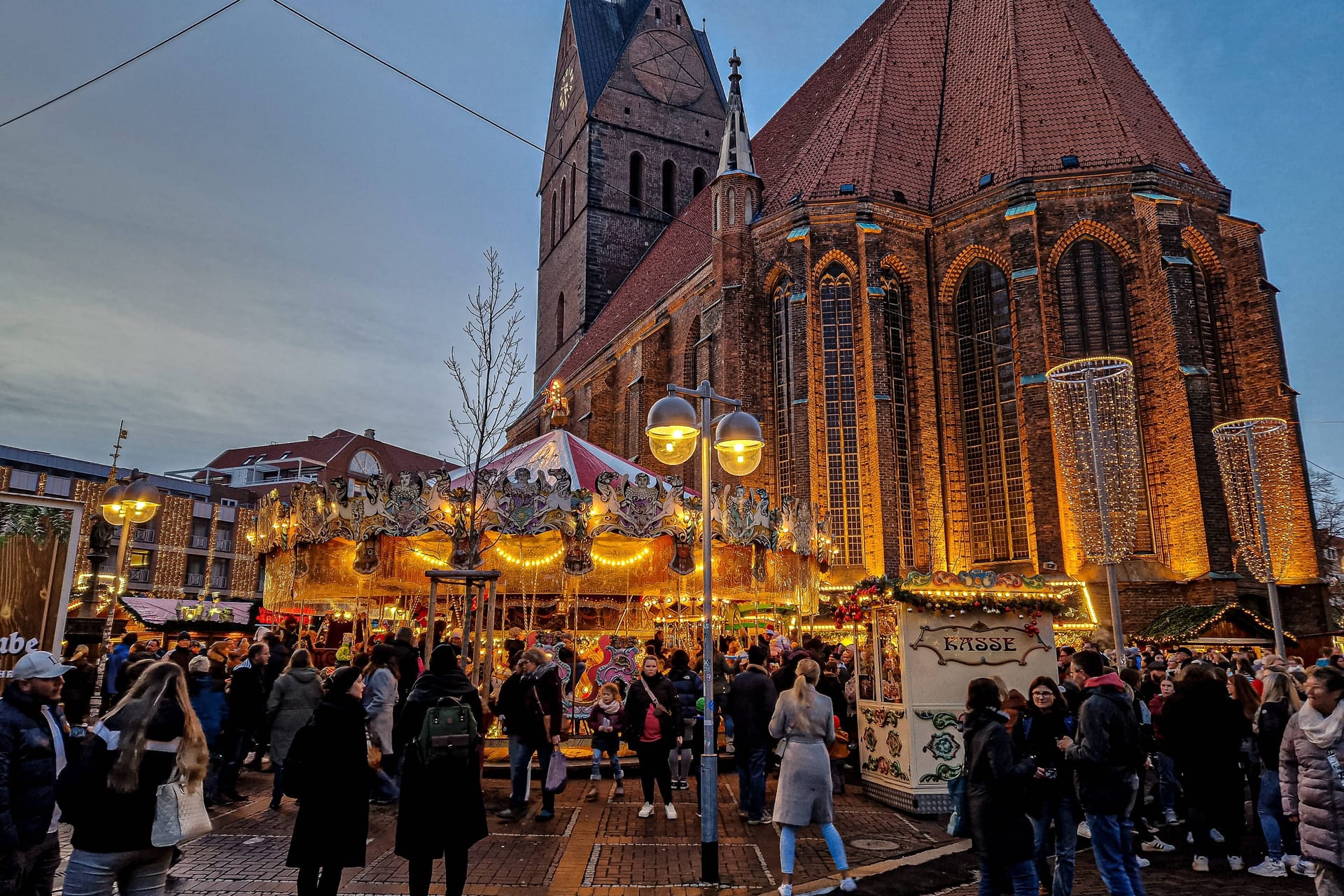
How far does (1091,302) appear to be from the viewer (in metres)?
23.6

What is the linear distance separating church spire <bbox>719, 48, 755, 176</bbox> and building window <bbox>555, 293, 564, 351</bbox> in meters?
22.0

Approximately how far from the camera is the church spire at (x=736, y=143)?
28516mm

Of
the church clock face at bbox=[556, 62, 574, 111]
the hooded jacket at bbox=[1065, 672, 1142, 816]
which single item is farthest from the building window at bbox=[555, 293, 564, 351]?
the hooded jacket at bbox=[1065, 672, 1142, 816]

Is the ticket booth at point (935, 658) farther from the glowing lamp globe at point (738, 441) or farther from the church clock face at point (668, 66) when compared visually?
the church clock face at point (668, 66)

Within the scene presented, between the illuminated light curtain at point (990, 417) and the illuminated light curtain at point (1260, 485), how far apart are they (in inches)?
184

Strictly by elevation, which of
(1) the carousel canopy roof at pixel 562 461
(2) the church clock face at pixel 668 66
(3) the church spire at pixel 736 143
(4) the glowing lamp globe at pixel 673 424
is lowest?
(4) the glowing lamp globe at pixel 673 424

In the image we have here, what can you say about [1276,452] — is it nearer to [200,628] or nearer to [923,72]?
[923,72]

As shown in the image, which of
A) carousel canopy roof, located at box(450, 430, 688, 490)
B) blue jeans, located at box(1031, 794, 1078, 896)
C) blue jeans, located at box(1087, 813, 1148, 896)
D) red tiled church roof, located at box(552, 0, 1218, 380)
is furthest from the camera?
red tiled church roof, located at box(552, 0, 1218, 380)

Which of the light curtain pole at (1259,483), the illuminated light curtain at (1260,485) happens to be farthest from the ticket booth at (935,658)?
the illuminated light curtain at (1260,485)

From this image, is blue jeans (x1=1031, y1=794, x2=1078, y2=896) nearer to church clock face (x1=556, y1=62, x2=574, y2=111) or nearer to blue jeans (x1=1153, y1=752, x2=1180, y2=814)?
blue jeans (x1=1153, y1=752, x2=1180, y2=814)

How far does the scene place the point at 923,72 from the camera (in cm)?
3000

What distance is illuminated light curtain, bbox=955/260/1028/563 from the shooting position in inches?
929

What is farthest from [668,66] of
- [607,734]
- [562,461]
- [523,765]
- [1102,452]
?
[523,765]

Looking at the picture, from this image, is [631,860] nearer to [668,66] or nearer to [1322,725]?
[1322,725]
